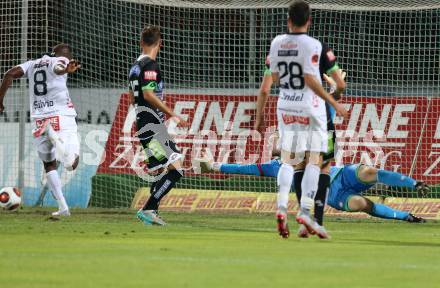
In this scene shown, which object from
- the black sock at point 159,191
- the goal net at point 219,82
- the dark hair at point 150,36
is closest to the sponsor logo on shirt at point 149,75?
the dark hair at point 150,36

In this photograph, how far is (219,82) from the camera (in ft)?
62.6

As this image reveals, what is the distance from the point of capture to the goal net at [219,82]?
18.0m

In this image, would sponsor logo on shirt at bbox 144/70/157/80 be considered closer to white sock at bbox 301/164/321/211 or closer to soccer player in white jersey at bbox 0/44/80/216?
soccer player in white jersey at bbox 0/44/80/216

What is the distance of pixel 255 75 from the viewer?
64.0 ft

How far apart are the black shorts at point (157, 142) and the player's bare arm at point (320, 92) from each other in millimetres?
3032

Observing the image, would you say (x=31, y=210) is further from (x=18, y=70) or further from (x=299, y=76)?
(x=299, y=76)

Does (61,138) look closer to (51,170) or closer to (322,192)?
(51,170)

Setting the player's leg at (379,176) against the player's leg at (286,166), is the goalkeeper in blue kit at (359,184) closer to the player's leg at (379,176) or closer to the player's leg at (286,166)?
the player's leg at (379,176)

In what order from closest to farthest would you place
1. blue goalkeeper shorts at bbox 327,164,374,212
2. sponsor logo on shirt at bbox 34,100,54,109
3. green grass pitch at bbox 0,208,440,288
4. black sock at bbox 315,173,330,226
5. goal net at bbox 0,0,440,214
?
green grass pitch at bbox 0,208,440,288, black sock at bbox 315,173,330,226, blue goalkeeper shorts at bbox 327,164,374,212, sponsor logo on shirt at bbox 34,100,54,109, goal net at bbox 0,0,440,214

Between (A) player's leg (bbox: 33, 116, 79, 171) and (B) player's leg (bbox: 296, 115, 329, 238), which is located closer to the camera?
(B) player's leg (bbox: 296, 115, 329, 238)

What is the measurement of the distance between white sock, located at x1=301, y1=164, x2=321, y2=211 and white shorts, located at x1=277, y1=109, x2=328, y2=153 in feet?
0.59

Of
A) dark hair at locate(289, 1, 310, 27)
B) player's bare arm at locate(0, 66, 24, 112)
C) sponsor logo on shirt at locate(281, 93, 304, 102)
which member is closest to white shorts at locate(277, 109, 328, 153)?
sponsor logo on shirt at locate(281, 93, 304, 102)

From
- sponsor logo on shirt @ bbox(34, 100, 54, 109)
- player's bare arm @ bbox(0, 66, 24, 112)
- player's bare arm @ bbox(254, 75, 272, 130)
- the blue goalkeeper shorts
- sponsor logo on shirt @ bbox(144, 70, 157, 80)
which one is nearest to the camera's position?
player's bare arm @ bbox(254, 75, 272, 130)

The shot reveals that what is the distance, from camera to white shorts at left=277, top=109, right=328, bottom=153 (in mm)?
10594
